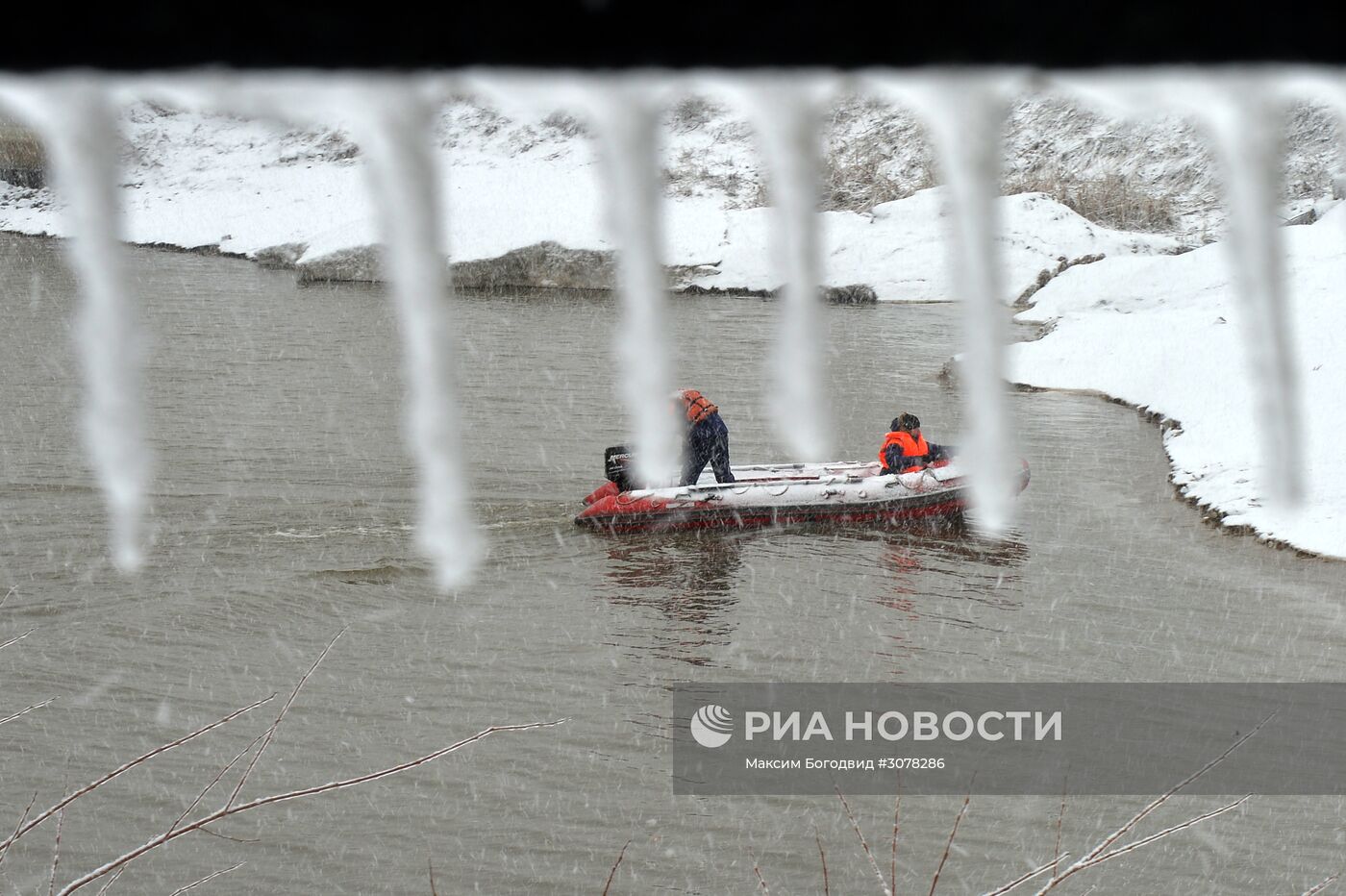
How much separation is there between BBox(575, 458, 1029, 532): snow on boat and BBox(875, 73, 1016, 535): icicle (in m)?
13.7

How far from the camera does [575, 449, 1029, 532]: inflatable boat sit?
581 inches

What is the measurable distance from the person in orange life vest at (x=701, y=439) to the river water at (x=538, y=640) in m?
1.02

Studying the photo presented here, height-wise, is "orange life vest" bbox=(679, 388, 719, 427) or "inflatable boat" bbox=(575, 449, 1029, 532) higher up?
"orange life vest" bbox=(679, 388, 719, 427)

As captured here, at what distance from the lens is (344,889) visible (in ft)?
24.6

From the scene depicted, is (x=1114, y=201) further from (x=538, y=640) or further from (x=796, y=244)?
(x=796, y=244)

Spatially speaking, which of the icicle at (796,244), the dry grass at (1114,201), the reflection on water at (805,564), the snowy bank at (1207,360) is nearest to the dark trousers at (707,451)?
the reflection on water at (805,564)

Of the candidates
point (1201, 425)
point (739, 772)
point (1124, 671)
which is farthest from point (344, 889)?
point (1201, 425)

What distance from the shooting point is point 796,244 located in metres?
0.95

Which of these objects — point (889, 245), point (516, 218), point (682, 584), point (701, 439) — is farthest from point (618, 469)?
point (516, 218)

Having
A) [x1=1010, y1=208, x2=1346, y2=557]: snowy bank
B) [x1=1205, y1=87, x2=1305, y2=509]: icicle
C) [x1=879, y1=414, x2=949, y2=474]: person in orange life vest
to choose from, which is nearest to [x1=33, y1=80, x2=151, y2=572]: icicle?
[x1=1205, y1=87, x2=1305, y2=509]: icicle

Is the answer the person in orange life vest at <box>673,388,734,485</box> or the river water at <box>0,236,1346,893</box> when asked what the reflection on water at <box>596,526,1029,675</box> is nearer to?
the river water at <box>0,236,1346,893</box>

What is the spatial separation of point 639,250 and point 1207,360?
2367 centimetres

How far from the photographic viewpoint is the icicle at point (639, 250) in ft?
2.50

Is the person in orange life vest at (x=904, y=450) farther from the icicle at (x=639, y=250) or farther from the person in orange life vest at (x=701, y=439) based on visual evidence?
the icicle at (x=639, y=250)
